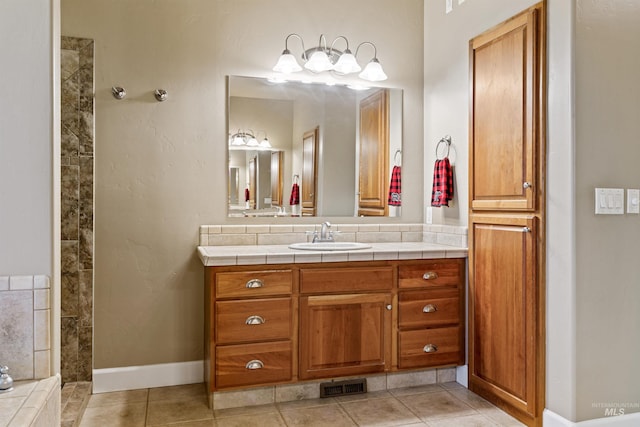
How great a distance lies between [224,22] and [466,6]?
5.02ft

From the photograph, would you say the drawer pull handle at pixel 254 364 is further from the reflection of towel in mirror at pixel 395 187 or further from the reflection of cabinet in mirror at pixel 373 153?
the reflection of towel in mirror at pixel 395 187

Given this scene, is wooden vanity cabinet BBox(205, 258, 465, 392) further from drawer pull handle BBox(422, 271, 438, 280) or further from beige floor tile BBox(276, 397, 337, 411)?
beige floor tile BBox(276, 397, 337, 411)

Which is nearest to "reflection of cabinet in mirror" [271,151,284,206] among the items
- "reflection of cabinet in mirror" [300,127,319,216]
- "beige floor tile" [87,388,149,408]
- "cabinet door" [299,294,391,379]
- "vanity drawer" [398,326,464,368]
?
"reflection of cabinet in mirror" [300,127,319,216]

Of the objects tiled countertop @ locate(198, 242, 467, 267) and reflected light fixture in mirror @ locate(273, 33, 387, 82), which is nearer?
tiled countertop @ locate(198, 242, 467, 267)

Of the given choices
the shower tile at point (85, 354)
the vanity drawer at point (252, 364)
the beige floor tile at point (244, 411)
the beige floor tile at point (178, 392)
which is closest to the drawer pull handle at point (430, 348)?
the vanity drawer at point (252, 364)

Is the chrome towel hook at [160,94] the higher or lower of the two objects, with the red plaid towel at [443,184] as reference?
higher

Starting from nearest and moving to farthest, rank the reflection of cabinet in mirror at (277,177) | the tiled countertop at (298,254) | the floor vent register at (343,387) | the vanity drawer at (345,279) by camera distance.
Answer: the tiled countertop at (298,254) → the vanity drawer at (345,279) → the floor vent register at (343,387) → the reflection of cabinet in mirror at (277,177)

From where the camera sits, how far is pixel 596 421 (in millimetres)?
2258

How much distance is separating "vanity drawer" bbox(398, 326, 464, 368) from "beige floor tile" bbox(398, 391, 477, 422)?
0.58 feet

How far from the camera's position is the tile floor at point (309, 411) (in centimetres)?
253

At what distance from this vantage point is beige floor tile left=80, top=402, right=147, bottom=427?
2.51 m

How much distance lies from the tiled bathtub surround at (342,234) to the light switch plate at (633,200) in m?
0.92

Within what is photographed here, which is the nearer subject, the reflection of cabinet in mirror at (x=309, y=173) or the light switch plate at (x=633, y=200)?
the light switch plate at (x=633, y=200)

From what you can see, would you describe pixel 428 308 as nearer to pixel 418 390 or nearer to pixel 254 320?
pixel 418 390
